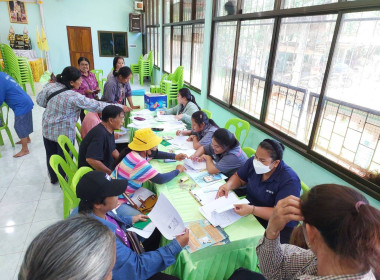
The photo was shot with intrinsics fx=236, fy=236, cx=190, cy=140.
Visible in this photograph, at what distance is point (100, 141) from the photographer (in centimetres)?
217

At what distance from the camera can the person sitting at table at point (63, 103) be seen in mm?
2602

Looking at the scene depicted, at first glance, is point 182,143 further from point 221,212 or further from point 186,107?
point 221,212

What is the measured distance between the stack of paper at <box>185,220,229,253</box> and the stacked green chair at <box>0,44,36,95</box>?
733 cm

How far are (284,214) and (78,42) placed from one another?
34.7 feet

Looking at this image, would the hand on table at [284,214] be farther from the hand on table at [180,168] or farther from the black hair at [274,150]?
the hand on table at [180,168]

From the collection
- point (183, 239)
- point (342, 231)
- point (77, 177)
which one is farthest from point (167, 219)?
point (342, 231)

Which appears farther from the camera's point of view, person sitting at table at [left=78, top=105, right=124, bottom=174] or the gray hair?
person sitting at table at [left=78, top=105, right=124, bottom=174]

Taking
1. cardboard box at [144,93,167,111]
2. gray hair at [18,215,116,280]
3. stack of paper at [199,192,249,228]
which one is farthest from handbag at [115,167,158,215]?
cardboard box at [144,93,167,111]

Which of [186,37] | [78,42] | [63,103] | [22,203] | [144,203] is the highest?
[186,37]

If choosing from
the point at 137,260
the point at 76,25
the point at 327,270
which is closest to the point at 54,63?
the point at 76,25

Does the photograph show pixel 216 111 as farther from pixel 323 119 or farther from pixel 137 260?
pixel 137 260

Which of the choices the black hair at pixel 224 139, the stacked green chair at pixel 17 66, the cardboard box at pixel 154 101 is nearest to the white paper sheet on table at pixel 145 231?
the black hair at pixel 224 139

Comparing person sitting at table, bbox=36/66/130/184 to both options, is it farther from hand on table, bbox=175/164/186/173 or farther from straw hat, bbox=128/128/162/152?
hand on table, bbox=175/164/186/173

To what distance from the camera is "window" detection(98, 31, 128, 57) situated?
966cm
